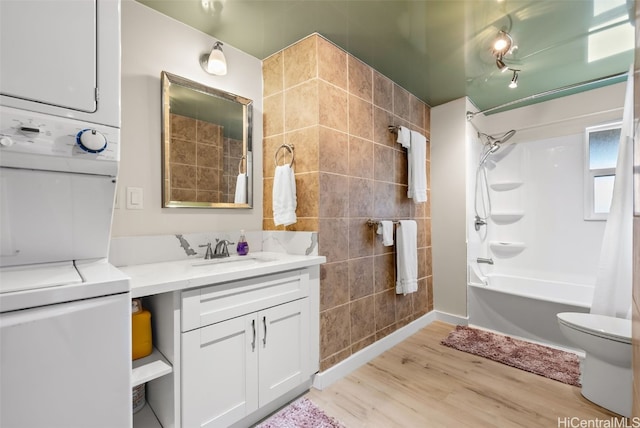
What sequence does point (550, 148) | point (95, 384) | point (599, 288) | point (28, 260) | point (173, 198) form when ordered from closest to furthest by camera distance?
point (95, 384), point (28, 260), point (173, 198), point (599, 288), point (550, 148)

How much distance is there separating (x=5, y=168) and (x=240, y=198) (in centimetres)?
122

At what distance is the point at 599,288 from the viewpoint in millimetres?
1842

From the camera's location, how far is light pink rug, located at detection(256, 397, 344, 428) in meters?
1.43

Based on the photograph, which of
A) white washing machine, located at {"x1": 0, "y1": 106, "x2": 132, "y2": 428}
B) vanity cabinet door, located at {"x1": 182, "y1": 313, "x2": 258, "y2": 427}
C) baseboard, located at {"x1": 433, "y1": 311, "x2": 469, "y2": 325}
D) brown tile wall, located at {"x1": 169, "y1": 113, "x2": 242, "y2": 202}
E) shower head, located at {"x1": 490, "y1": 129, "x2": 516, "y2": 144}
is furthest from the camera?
shower head, located at {"x1": 490, "y1": 129, "x2": 516, "y2": 144}

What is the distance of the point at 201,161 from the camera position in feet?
5.82

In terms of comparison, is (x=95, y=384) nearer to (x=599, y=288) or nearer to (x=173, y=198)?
(x=173, y=198)

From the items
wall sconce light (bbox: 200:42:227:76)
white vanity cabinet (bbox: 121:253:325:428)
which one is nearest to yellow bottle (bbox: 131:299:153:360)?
white vanity cabinet (bbox: 121:253:325:428)

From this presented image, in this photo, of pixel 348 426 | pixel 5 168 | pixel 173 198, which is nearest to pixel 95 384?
pixel 5 168

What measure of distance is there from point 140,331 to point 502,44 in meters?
2.66

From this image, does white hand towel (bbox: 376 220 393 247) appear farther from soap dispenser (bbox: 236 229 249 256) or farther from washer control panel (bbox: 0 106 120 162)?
washer control panel (bbox: 0 106 120 162)

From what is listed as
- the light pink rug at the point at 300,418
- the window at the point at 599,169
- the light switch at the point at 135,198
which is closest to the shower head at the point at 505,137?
the window at the point at 599,169

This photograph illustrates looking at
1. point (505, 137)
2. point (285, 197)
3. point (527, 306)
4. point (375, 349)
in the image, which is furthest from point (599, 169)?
point (285, 197)

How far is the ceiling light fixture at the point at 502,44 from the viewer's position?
1.81 meters

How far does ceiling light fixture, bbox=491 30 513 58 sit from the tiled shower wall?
31.1 inches
